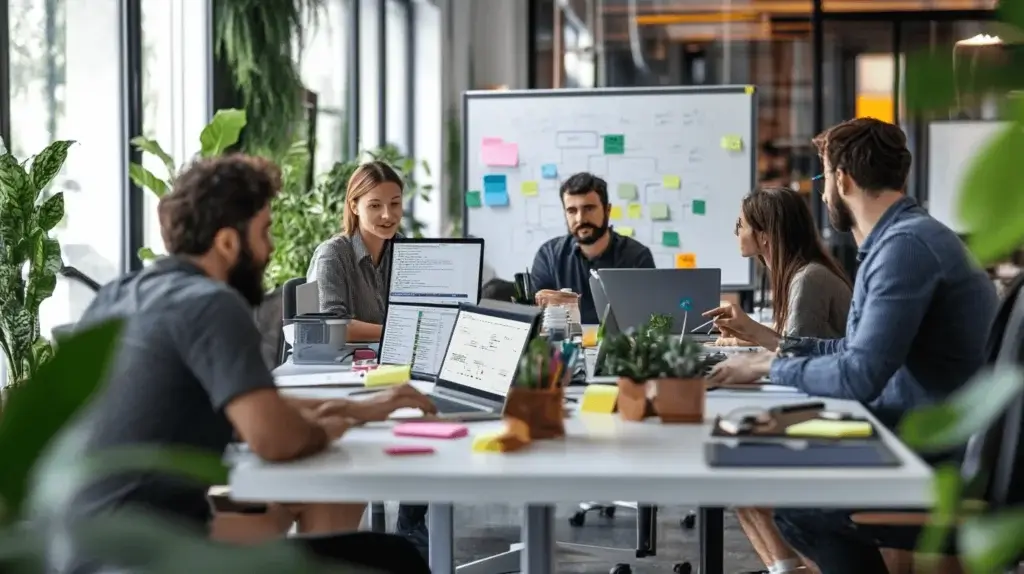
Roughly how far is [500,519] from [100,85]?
2.31m

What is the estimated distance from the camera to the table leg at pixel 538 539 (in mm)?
2764

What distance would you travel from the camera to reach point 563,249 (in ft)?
18.7

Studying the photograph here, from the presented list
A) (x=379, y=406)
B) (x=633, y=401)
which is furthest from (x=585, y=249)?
(x=379, y=406)

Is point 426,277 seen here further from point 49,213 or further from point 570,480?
point 570,480

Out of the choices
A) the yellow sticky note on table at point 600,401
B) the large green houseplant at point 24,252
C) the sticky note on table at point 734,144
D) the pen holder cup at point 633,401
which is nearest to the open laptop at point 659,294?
the yellow sticky note on table at point 600,401

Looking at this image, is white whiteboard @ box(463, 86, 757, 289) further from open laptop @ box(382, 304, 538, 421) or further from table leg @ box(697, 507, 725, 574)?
open laptop @ box(382, 304, 538, 421)

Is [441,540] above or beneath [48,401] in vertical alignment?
beneath

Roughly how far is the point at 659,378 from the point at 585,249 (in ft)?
10.3

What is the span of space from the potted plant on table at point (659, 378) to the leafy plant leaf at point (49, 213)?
2165 millimetres

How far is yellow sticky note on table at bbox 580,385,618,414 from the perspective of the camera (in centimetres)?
269

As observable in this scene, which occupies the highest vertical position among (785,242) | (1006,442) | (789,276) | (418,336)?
(785,242)

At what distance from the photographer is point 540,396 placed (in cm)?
233

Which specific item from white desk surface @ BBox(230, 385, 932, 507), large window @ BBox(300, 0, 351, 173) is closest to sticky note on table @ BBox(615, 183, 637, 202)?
large window @ BBox(300, 0, 351, 173)

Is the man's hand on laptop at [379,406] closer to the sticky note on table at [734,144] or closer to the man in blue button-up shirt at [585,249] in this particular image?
the man in blue button-up shirt at [585,249]
